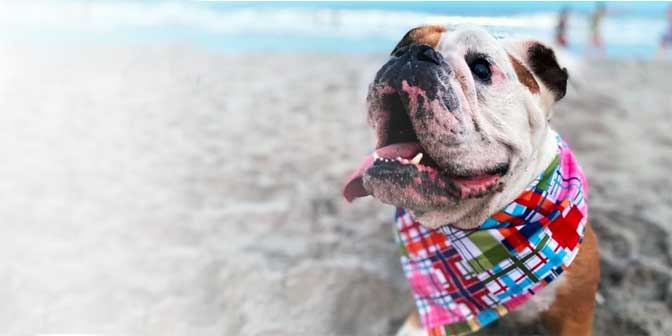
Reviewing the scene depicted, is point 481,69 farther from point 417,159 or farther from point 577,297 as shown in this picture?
point 577,297

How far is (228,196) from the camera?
1.50 metres

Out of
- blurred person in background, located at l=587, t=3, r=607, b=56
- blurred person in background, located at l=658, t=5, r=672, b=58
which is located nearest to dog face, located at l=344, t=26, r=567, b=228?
blurred person in background, located at l=587, t=3, r=607, b=56

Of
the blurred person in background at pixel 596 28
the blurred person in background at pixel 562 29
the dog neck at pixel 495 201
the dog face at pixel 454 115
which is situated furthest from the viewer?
the blurred person in background at pixel 596 28

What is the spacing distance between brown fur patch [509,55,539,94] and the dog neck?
68 millimetres

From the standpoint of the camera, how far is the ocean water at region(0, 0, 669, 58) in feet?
2.77

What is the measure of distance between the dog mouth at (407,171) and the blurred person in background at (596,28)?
1.56ft

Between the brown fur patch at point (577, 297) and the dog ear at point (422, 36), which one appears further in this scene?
the brown fur patch at point (577, 297)

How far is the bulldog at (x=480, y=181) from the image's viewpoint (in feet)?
2.31

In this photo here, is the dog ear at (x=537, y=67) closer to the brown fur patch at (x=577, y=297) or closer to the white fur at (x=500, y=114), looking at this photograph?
the white fur at (x=500, y=114)

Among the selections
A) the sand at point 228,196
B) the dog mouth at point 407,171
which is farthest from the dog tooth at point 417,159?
the sand at point 228,196

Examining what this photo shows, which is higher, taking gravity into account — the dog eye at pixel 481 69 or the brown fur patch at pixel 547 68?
the dog eye at pixel 481 69

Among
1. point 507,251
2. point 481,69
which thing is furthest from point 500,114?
point 507,251

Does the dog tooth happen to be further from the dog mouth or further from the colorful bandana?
the colorful bandana

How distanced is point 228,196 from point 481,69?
36.0 inches
